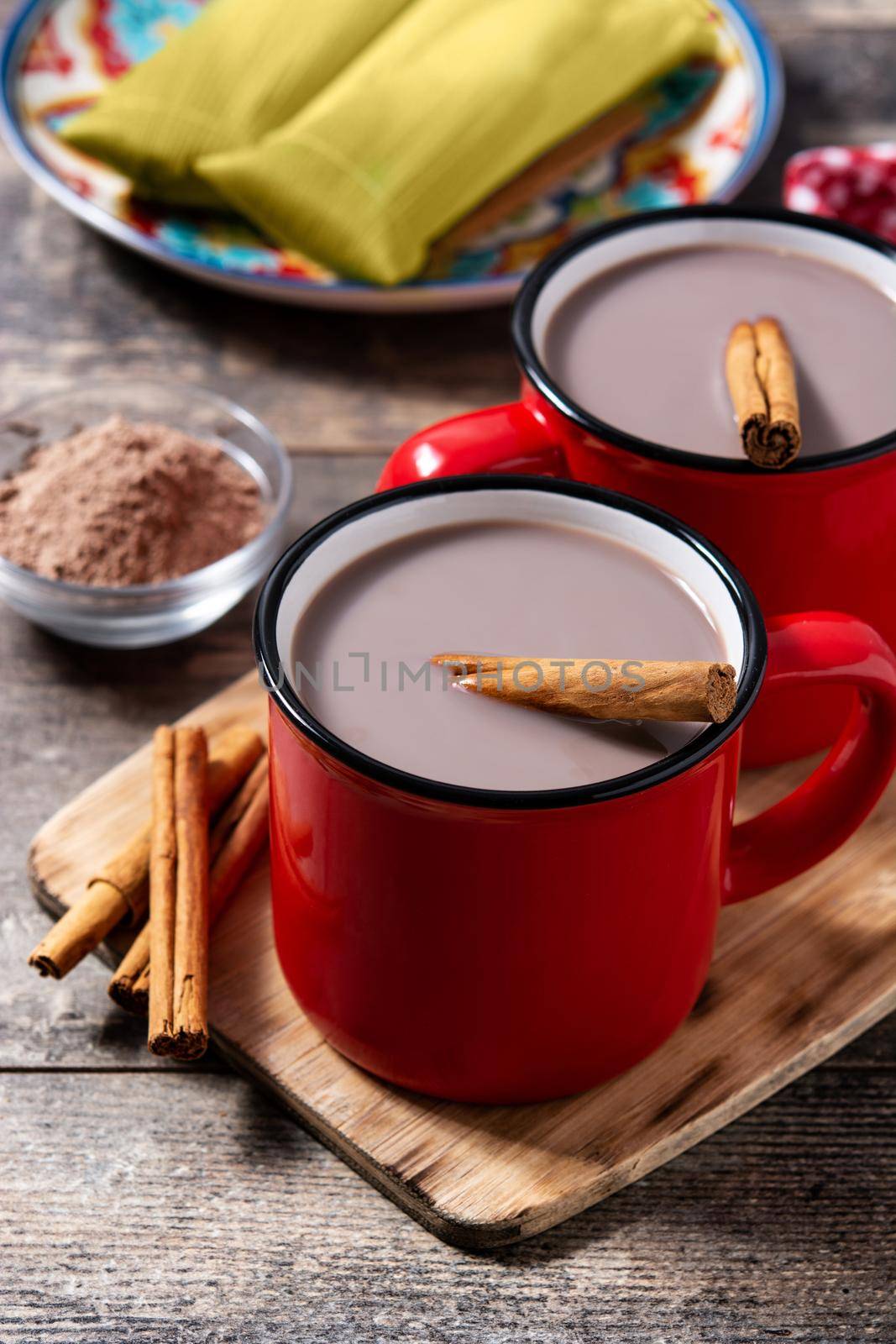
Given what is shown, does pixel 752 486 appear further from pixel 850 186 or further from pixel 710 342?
pixel 850 186

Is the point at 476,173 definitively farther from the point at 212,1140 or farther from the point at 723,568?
the point at 212,1140

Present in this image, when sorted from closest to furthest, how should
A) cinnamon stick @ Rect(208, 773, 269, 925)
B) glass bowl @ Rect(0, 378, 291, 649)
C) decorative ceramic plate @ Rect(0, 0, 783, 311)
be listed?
cinnamon stick @ Rect(208, 773, 269, 925)
glass bowl @ Rect(0, 378, 291, 649)
decorative ceramic plate @ Rect(0, 0, 783, 311)

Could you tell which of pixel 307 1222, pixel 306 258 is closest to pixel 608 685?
pixel 307 1222

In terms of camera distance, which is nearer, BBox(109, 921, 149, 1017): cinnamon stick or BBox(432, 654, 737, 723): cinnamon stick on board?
BBox(432, 654, 737, 723): cinnamon stick on board

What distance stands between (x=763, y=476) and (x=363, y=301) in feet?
1.63

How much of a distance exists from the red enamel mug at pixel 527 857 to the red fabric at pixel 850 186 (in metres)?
0.61

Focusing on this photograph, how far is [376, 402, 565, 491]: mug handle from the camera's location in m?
0.75

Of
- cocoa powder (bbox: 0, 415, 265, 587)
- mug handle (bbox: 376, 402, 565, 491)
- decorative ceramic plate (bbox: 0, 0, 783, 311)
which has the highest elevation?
mug handle (bbox: 376, 402, 565, 491)

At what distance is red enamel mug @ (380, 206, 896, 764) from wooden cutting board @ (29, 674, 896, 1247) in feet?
0.36

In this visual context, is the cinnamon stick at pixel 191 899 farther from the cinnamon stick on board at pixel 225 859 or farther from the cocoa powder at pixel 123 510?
the cocoa powder at pixel 123 510

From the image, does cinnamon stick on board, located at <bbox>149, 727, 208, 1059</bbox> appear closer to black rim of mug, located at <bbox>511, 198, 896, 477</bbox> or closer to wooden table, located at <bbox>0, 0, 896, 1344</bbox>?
wooden table, located at <bbox>0, 0, 896, 1344</bbox>

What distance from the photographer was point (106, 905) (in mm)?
739

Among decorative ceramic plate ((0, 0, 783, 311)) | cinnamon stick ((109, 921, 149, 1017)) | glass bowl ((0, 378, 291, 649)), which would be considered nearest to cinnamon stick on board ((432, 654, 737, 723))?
cinnamon stick ((109, 921, 149, 1017))

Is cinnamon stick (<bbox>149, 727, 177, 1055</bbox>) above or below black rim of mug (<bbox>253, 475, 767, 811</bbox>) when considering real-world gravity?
below
